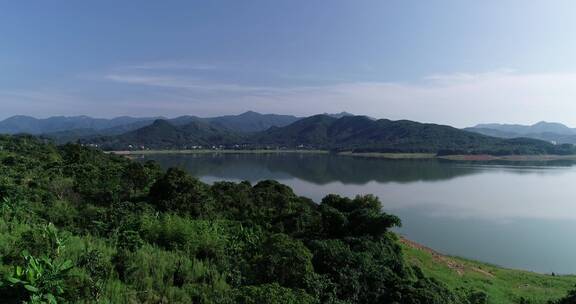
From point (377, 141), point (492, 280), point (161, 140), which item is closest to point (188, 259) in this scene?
point (492, 280)

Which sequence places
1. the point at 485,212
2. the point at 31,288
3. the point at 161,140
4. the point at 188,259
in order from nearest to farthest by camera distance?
1. the point at 31,288
2. the point at 188,259
3. the point at 485,212
4. the point at 161,140

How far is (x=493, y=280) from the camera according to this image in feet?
48.1

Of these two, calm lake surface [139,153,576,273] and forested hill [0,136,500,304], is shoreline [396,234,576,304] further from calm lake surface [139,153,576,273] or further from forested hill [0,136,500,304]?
calm lake surface [139,153,576,273]

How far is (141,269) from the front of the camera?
5.45 meters

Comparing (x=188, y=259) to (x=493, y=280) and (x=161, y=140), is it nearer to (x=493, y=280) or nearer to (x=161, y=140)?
(x=493, y=280)

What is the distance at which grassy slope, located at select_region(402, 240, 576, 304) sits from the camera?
508 inches

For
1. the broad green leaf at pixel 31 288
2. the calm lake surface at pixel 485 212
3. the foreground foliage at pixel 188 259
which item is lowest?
the calm lake surface at pixel 485 212

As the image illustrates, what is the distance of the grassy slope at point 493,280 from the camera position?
508 inches

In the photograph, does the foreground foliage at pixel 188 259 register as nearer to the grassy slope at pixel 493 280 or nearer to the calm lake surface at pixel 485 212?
the grassy slope at pixel 493 280

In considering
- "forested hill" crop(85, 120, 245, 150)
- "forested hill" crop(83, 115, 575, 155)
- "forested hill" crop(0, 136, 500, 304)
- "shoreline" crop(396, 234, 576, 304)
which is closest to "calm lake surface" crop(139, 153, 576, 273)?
"shoreline" crop(396, 234, 576, 304)

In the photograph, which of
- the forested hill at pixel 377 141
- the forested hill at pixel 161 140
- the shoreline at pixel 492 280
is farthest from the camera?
the forested hill at pixel 161 140

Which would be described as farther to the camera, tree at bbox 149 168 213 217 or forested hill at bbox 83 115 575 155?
forested hill at bbox 83 115 575 155

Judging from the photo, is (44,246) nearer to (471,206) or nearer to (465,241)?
Result: (465,241)

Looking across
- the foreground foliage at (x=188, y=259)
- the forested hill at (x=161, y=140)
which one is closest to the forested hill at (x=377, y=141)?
the forested hill at (x=161, y=140)
